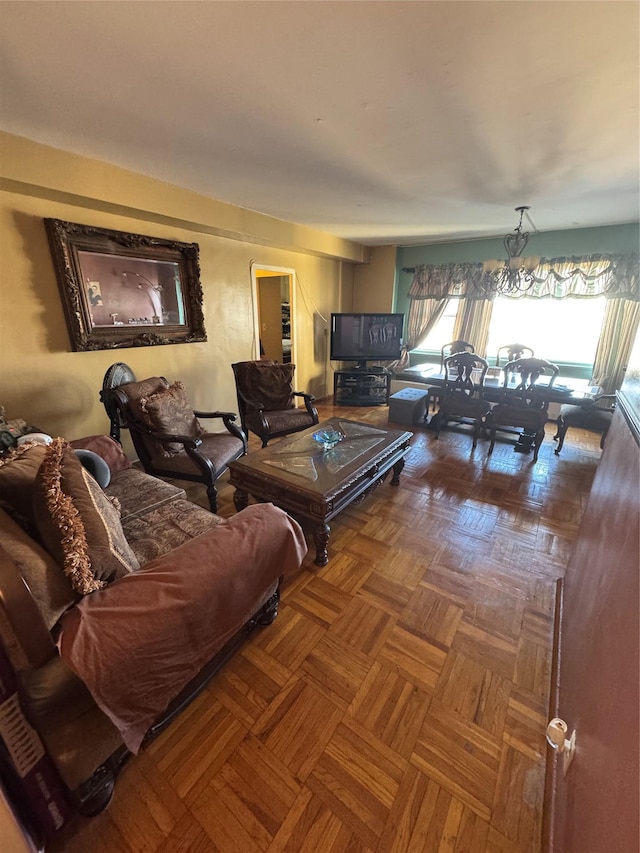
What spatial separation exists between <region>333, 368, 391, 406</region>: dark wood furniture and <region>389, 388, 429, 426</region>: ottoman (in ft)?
2.40

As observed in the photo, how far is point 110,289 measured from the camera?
271 cm

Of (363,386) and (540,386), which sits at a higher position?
(540,386)

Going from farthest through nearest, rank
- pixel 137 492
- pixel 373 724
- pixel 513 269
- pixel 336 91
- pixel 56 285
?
1. pixel 513 269
2. pixel 56 285
3. pixel 137 492
4. pixel 336 91
5. pixel 373 724

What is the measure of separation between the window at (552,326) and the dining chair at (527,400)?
1481 millimetres

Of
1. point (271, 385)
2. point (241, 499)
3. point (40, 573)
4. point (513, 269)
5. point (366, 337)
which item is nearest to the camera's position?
point (40, 573)

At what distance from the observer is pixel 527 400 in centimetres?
334

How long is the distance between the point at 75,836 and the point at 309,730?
27.3 inches

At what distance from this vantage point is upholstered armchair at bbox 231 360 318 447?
3.23 metres

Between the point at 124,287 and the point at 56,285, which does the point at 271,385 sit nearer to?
the point at 124,287

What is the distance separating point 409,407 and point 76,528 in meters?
3.65

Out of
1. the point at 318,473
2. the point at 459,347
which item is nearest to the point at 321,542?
the point at 318,473

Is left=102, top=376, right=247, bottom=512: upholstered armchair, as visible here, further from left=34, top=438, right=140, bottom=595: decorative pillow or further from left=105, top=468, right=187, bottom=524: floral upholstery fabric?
left=34, top=438, right=140, bottom=595: decorative pillow

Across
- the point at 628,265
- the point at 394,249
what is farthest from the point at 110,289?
the point at 628,265

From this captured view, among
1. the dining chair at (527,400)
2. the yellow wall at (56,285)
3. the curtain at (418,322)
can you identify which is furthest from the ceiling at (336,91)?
the curtain at (418,322)
